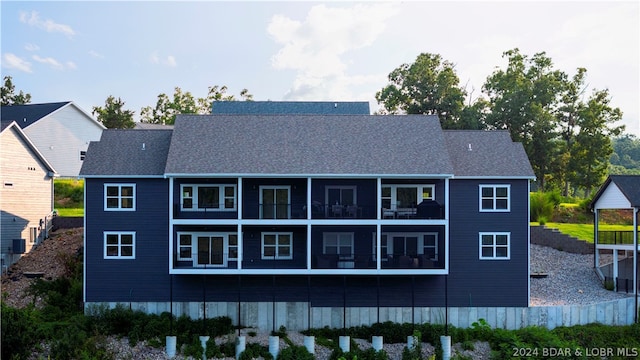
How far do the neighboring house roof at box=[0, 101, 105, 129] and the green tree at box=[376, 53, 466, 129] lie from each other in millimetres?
24307

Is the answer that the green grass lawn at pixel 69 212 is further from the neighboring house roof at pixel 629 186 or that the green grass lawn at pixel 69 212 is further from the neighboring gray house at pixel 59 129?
the neighboring house roof at pixel 629 186

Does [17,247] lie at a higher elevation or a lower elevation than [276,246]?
lower

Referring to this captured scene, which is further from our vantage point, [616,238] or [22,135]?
[22,135]

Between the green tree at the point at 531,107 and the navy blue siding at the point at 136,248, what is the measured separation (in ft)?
94.3

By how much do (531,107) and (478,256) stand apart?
22.1m

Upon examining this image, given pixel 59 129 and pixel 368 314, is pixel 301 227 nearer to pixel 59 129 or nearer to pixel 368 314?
pixel 368 314

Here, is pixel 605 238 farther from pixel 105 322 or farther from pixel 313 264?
pixel 105 322

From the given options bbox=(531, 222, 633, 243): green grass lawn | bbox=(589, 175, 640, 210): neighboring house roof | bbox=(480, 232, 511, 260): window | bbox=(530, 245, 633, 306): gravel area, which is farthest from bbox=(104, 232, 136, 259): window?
bbox=(531, 222, 633, 243): green grass lawn

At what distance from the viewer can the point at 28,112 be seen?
50094 mm

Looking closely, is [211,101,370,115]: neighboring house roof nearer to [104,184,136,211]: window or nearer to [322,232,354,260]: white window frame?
[104,184,136,211]: window

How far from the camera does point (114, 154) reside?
30172 millimetres

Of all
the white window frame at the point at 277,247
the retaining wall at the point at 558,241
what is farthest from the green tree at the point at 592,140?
the white window frame at the point at 277,247

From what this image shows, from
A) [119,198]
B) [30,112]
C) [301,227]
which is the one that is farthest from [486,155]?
[30,112]

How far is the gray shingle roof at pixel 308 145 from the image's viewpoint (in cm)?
2869
